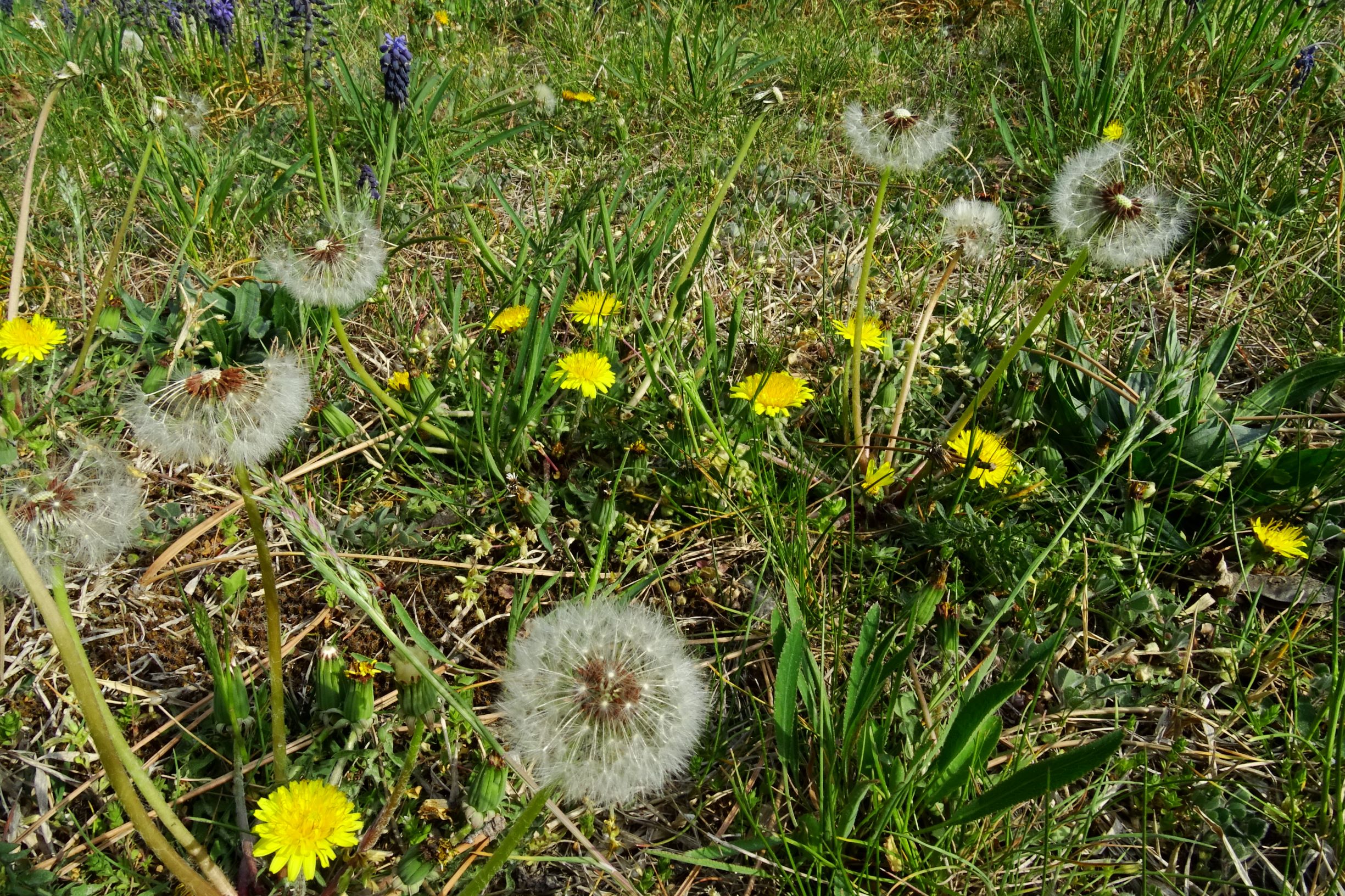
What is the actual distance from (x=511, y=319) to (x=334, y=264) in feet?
1.71

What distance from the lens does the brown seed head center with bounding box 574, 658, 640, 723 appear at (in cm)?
126

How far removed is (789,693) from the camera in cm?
154

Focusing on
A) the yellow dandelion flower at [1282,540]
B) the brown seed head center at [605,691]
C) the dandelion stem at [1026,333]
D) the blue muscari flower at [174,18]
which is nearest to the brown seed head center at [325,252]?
the brown seed head center at [605,691]

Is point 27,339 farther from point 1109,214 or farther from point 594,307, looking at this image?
point 1109,214

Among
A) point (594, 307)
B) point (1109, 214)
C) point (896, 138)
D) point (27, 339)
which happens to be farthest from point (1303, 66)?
point (27, 339)

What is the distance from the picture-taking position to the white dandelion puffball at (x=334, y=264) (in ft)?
6.22

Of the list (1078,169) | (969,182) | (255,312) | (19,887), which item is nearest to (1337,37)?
(969,182)

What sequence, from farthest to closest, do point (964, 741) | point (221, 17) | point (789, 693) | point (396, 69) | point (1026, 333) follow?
point (221, 17) < point (396, 69) < point (1026, 333) < point (789, 693) < point (964, 741)

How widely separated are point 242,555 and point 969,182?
268 cm

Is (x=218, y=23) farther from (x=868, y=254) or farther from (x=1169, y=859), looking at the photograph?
(x=1169, y=859)

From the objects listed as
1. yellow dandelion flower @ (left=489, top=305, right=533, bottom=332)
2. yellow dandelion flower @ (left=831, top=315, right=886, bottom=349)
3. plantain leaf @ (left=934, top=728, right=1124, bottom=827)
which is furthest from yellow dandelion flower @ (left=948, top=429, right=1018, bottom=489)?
yellow dandelion flower @ (left=489, top=305, right=533, bottom=332)

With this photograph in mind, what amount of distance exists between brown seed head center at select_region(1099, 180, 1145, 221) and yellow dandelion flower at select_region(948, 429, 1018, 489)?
0.54 metres

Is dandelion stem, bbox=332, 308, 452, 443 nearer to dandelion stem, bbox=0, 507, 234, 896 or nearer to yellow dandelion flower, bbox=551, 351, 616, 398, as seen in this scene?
yellow dandelion flower, bbox=551, 351, 616, 398

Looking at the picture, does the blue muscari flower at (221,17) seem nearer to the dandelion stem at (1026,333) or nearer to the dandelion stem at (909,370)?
the dandelion stem at (909,370)
